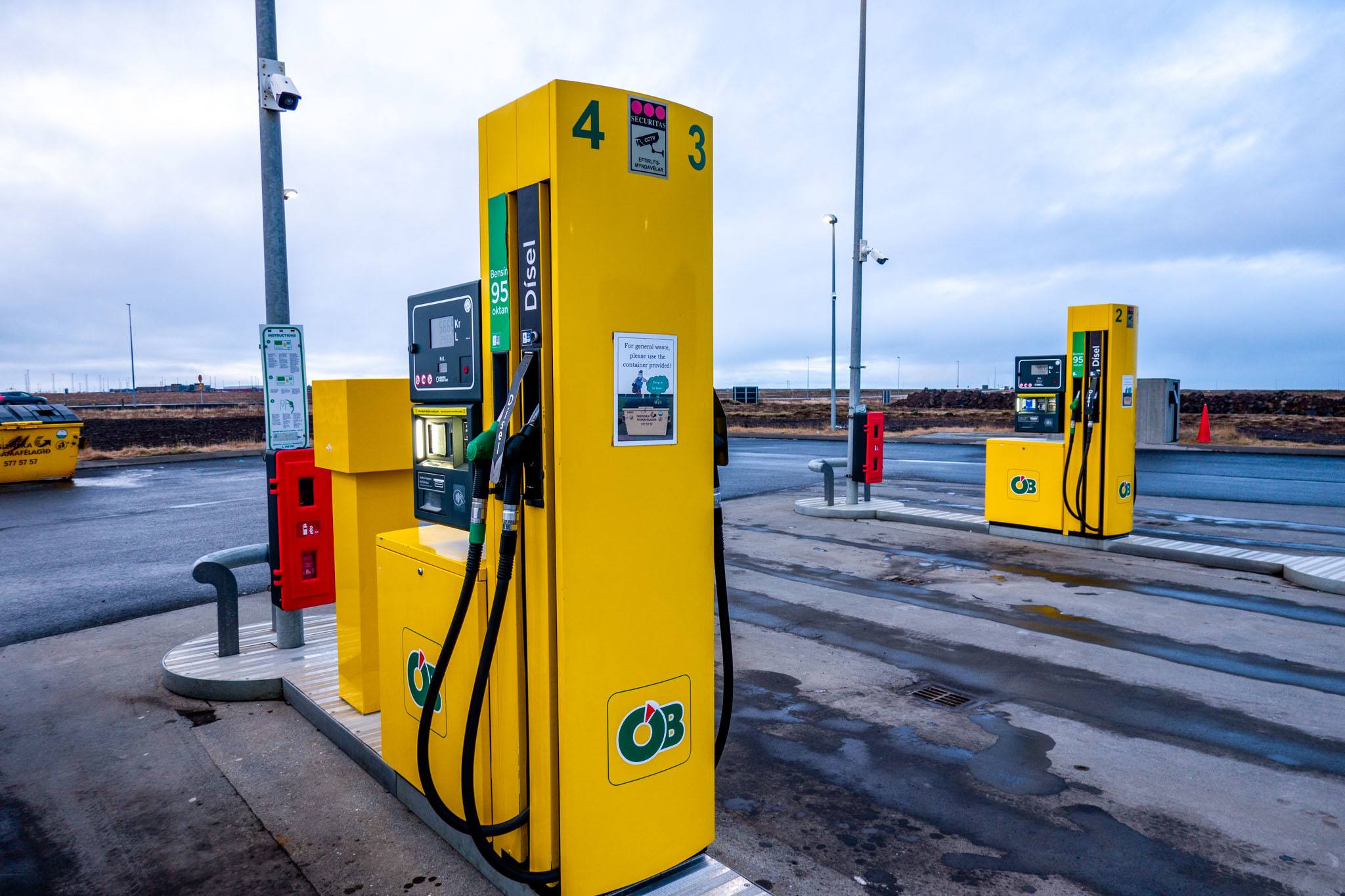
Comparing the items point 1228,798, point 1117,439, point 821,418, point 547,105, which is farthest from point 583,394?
point 821,418

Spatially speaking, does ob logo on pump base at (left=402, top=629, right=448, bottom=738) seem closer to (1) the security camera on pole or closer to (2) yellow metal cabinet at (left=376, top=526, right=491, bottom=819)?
(2) yellow metal cabinet at (left=376, top=526, right=491, bottom=819)

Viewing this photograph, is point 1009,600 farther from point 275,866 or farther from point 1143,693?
point 275,866

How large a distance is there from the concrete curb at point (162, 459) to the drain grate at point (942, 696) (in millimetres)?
23597

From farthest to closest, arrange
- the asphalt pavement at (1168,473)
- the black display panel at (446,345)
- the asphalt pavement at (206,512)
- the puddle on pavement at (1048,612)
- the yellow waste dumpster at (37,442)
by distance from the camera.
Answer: the yellow waste dumpster at (37,442) → the asphalt pavement at (1168,473) → the asphalt pavement at (206,512) → the puddle on pavement at (1048,612) → the black display panel at (446,345)

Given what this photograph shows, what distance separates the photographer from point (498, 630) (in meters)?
2.94

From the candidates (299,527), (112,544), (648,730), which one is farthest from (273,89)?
(112,544)

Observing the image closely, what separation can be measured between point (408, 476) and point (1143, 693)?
4885 mm

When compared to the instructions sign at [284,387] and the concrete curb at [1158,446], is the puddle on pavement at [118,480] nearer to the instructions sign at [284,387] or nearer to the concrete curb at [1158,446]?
the instructions sign at [284,387]

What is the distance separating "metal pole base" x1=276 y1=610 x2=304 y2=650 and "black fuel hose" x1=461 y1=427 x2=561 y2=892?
146 inches

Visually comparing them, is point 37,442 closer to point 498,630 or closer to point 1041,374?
point 1041,374

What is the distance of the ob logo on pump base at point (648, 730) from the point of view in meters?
3.00

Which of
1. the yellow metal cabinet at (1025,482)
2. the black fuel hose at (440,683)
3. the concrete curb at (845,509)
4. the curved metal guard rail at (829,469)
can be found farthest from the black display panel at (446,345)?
the concrete curb at (845,509)

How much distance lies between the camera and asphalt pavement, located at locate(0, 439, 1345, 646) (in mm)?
8531

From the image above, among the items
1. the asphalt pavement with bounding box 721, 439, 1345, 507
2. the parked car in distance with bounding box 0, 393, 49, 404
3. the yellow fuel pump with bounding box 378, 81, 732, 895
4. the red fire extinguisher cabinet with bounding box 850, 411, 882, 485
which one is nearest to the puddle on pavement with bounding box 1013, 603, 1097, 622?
the red fire extinguisher cabinet with bounding box 850, 411, 882, 485
